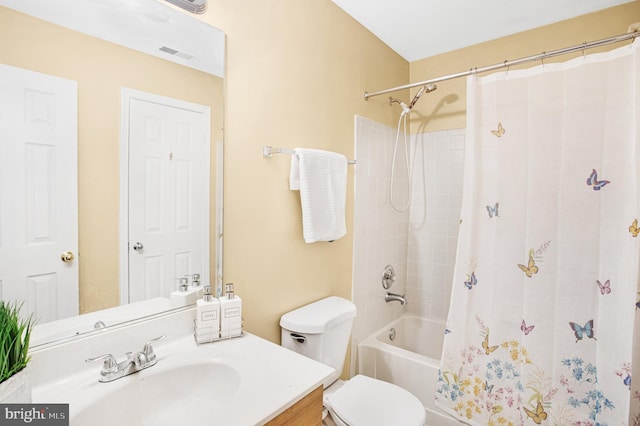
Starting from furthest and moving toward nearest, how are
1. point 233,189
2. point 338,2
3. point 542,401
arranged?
1. point 338,2
2. point 542,401
3. point 233,189

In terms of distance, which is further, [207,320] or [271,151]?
[271,151]

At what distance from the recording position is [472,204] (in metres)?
1.63

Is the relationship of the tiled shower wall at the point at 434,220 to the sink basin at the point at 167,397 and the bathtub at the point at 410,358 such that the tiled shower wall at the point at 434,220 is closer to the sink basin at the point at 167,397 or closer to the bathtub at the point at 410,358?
the bathtub at the point at 410,358

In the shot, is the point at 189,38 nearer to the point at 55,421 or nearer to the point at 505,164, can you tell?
the point at 55,421

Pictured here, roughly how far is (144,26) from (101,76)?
24 centimetres

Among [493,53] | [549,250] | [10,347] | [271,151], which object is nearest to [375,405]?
[549,250]

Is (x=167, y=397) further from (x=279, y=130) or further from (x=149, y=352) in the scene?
(x=279, y=130)

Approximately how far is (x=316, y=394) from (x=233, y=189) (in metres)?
0.82

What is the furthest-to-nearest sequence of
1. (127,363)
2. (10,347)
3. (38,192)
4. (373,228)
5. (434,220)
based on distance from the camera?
(434,220) → (373,228) → (127,363) → (38,192) → (10,347)

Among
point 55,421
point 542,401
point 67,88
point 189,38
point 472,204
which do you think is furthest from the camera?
point 472,204

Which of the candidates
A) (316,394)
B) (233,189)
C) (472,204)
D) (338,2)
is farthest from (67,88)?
(472,204)

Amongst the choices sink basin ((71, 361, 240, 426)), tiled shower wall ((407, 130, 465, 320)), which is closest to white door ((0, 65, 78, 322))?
sink basin ((71, 361, 240, 426))

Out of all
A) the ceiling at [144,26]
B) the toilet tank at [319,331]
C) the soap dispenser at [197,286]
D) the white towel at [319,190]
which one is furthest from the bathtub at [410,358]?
the ceiling at [144,26]

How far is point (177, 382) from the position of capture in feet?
3.41
